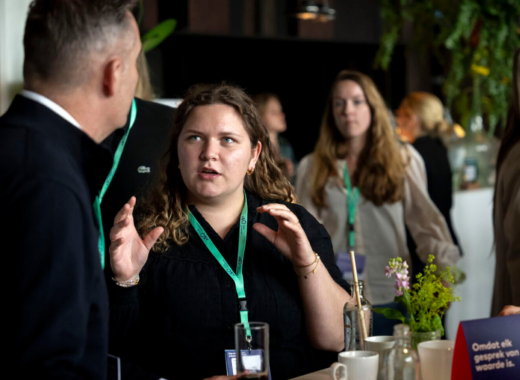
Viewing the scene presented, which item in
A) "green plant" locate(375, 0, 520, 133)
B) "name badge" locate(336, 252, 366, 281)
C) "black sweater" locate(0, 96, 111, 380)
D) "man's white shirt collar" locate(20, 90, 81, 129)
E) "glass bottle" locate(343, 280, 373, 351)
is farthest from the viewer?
"green plant" locate(375, 0, 520, 133)

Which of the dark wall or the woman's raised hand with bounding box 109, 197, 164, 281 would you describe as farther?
the dark wall

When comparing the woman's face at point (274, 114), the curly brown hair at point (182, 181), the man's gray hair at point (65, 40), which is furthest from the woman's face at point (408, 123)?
the man's gray hair at point (65, 40)

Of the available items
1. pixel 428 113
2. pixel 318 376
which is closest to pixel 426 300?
pixel 318 376

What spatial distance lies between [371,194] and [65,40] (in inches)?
87.7

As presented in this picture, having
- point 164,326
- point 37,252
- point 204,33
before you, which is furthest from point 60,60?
point 204,33

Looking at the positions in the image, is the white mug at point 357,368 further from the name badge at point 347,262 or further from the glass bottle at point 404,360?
the name badge at point 347,262

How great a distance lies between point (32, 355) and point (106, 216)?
123 cm

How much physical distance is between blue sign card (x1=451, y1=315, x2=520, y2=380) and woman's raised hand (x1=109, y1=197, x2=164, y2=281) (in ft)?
2.57

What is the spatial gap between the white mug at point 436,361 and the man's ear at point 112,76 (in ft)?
2.87

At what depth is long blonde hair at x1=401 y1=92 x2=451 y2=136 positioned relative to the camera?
4.32m

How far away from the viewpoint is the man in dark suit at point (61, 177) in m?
0.99

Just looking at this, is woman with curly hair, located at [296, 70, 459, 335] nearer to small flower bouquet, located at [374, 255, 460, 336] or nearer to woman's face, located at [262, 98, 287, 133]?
woman's face, located at [262, 98, 287, 133]

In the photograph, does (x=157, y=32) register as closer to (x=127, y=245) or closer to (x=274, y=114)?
(x=274, y=114)

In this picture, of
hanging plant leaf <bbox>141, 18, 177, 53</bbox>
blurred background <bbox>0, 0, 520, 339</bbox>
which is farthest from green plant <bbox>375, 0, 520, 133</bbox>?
hanging plant leaf <bbox>141, 18, 177, 53</bbox>
